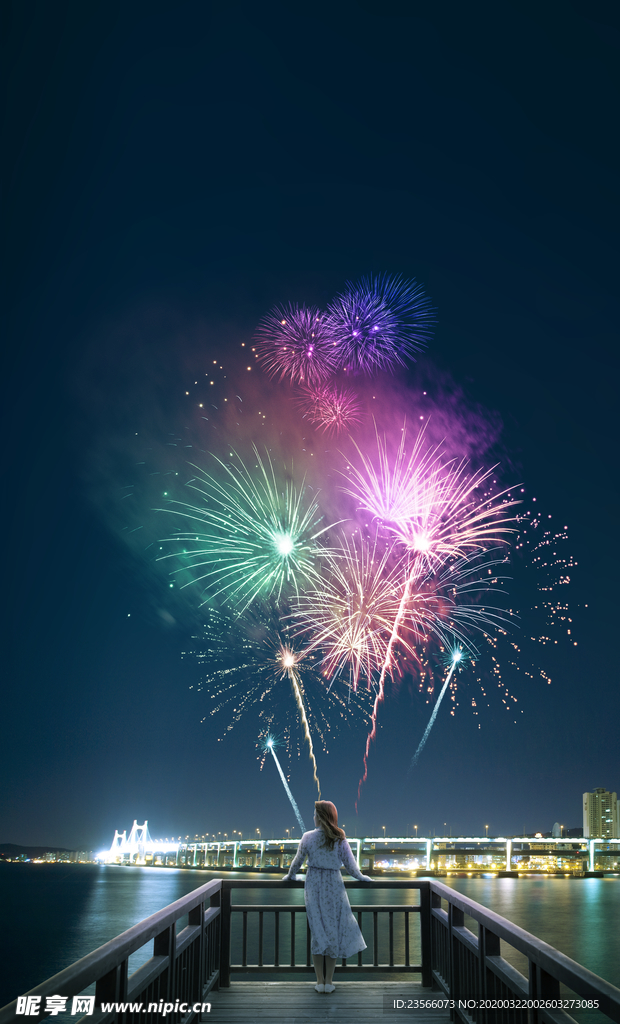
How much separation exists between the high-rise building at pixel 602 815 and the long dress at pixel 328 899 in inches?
6057

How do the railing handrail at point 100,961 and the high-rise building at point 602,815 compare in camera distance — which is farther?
the high-rise building at point 602,815

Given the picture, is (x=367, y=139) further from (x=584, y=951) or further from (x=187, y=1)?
(x=584, y=951)

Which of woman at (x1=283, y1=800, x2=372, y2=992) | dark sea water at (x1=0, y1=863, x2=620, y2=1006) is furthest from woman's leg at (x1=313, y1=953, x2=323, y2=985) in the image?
dark sea water at (x1=0, y1=863, x2=620, y2=1006)

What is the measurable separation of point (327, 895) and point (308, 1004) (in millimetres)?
649

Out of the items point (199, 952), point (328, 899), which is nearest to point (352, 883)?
point (328, 899)

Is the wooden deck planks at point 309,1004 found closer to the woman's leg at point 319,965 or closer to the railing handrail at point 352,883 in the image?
the woman's leg at point 319,965

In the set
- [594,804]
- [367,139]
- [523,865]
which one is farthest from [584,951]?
[594,804]

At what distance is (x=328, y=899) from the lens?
4871 millimetres

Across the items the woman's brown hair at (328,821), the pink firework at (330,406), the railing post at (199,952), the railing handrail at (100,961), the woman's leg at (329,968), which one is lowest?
the woman's leg at (329,968)

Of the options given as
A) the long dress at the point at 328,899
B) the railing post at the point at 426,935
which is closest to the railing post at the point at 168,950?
the long dress at the point at 328,899

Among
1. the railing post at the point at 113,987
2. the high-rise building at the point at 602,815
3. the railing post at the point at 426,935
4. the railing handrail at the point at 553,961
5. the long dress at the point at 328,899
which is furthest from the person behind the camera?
the high-rise building at the point at 602,815

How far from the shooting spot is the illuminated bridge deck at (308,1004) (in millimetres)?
4410

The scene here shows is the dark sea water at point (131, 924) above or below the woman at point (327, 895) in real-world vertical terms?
below

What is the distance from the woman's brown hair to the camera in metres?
4.95
